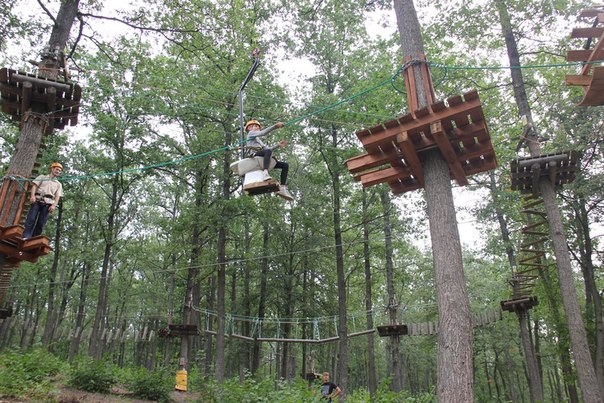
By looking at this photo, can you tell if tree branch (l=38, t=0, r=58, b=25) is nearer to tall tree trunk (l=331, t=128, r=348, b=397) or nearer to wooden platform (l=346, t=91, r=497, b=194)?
wooden platform (l=346, t=91, r=497, b=194)

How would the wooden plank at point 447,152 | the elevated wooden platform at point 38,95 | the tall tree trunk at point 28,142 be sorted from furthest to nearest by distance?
the elevated wooden platform at point 38,95 < the tall tree trunk at point 28,142 < the wooden plank at point 447,152

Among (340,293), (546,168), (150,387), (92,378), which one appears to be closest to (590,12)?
(546,168)

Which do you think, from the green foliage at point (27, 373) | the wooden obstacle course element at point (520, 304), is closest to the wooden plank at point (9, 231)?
the green foliage at point (27, 373)

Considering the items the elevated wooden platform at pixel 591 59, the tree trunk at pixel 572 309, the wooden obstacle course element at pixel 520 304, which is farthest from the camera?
the wooden obstacle course element at pixel 520 304

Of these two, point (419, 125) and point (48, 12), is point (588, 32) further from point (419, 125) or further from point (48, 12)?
point (48, 12)

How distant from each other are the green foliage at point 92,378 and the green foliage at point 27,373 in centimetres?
64

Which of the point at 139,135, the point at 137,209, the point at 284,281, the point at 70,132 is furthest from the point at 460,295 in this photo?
the point at 137,209

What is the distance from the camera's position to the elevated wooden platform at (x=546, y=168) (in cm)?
942

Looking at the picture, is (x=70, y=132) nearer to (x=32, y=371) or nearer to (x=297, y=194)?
(x=297, y=194)

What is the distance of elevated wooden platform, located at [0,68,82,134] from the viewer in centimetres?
739

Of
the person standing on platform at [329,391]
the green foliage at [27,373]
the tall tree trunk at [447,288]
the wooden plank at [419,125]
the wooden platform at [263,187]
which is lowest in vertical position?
the person standing on platform at [329,391]

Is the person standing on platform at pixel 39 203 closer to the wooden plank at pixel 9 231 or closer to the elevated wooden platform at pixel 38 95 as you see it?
the wooden plank at pixel 9 231

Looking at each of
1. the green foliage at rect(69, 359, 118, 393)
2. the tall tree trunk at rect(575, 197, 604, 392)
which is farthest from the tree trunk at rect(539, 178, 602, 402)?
the green foliage at rect(69, 359, 118, 393)

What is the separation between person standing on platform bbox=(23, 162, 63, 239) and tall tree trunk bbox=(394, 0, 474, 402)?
636 cm
